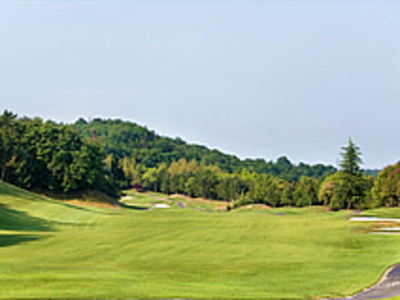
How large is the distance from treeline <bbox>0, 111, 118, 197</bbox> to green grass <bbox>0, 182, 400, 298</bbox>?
115 feet

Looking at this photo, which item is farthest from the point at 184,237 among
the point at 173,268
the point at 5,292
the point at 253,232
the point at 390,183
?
the point at 390,183

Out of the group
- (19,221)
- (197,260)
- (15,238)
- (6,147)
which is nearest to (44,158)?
(6,147)

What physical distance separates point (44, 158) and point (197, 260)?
6004 cm

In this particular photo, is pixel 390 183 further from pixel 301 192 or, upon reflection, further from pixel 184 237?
pixel 184 237

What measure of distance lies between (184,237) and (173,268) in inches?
411

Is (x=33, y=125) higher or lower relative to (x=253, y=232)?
higher

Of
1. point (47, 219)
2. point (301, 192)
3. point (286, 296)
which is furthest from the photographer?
point (301, 192)

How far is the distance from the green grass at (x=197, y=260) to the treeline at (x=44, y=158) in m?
35.0

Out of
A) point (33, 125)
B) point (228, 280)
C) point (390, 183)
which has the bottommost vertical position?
point (228, 280)

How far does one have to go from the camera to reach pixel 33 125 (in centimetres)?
8500

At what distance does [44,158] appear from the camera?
8025 centimetres

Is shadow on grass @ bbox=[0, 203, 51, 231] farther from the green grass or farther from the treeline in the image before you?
the treeline

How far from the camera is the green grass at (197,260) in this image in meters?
17.5

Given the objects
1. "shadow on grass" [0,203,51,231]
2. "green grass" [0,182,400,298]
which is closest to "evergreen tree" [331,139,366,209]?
"green grass" [0,182,400,298]
